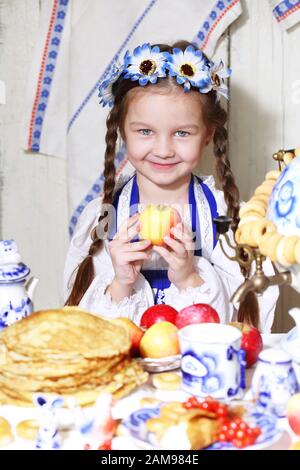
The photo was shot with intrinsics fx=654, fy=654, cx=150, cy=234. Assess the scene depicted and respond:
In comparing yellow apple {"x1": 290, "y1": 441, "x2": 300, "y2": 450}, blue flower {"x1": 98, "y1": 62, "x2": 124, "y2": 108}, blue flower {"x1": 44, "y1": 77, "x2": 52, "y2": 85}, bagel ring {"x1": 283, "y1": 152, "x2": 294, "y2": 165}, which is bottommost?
yellow apple {"x1": 290, "y1": 441, "x2": 300, "y2": 450}

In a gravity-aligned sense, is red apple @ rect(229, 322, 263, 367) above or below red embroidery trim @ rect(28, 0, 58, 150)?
below

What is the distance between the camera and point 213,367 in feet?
2.77

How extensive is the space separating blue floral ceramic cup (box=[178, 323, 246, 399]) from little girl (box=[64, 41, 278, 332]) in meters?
0.61

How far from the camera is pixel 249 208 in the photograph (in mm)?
990

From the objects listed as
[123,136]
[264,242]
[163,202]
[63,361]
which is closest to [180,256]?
[163,202]

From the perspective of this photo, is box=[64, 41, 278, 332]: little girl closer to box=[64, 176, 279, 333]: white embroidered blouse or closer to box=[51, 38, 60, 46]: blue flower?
box=[64, 176, 279, 333]: white embroidered blouse

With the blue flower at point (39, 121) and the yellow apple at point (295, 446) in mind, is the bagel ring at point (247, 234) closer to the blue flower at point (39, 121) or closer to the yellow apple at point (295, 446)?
the yellow apple at point (295, 446)

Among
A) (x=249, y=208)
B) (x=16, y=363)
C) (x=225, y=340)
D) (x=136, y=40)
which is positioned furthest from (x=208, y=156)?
(x=16, y=363)

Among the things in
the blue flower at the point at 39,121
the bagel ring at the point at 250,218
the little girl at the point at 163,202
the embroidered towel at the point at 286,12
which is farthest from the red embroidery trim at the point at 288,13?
the bagel ring at the point at 250,218

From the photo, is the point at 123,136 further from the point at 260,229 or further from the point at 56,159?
the point at 260,229

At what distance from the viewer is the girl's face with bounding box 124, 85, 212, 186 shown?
1.54 meters

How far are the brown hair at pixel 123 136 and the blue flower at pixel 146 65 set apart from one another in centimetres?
3

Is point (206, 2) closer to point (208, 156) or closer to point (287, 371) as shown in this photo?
point (208, 156)

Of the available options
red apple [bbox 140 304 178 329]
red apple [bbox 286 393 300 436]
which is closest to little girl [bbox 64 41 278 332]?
red apple [bbox 140 304 178 329]
